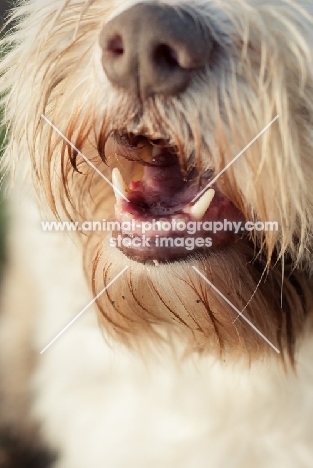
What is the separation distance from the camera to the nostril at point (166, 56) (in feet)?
3.29

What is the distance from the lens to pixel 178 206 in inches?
47.8

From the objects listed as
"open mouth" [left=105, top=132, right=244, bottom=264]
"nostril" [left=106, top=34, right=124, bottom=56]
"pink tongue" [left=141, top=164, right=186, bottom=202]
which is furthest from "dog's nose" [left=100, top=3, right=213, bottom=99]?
"pink tongue" [left=141, top=164, right=186, bottom=202]

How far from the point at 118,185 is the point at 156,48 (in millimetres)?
333

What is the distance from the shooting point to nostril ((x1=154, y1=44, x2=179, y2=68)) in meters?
1.00

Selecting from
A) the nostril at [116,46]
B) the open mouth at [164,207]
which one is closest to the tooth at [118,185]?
the open mouth at [164,207]

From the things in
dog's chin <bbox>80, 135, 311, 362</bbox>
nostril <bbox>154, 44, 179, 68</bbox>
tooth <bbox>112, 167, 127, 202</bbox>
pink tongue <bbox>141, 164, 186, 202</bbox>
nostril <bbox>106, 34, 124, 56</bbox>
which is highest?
nostril <bbox>106, 34, 124, 56</bbox>

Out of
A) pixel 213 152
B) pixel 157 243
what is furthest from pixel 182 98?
pixel 157 243

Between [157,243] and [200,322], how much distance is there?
0.21m

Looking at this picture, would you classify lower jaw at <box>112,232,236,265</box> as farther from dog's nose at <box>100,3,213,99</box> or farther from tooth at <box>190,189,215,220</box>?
dog's nose at <box>100,3,213,99</box>

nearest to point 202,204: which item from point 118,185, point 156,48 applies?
point 118,185

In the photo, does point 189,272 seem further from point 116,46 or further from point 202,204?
point 116,46

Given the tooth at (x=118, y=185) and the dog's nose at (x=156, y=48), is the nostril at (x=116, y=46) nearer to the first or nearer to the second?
the dog's nose at (x=156, y=48)

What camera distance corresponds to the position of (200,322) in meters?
1.28

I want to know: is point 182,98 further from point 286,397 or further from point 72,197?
point 286,397
